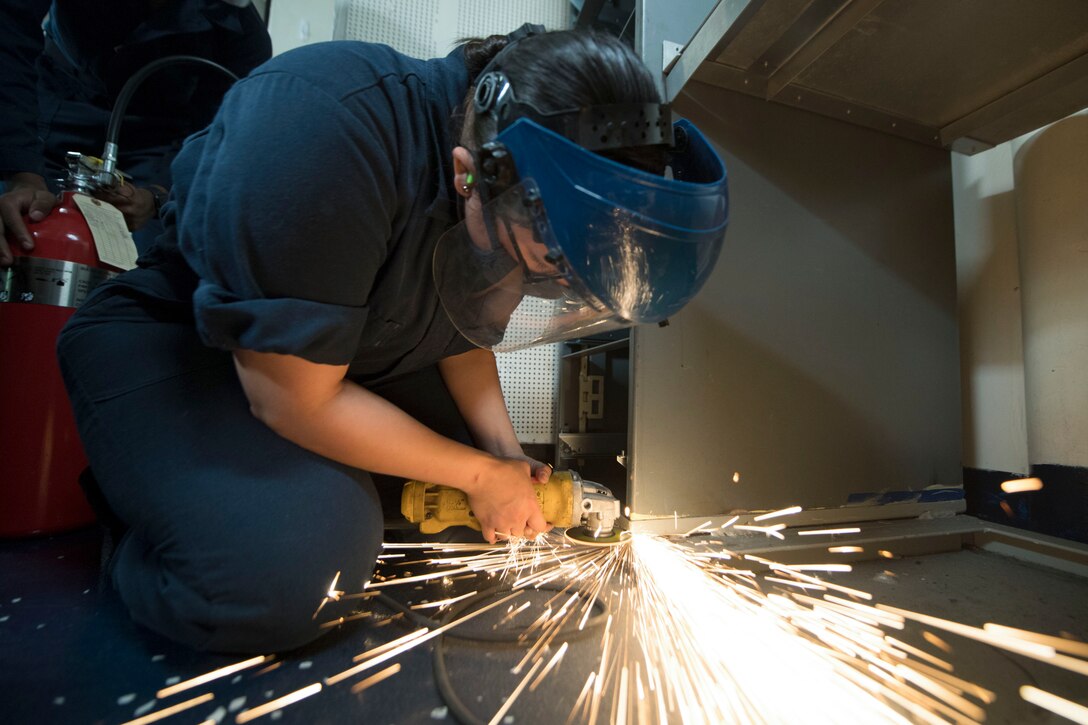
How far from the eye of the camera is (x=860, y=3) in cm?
111

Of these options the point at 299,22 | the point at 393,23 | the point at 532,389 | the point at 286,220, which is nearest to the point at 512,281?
the point at 286,220

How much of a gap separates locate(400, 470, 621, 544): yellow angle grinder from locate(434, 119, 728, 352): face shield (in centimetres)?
46

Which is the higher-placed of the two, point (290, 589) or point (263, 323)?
point (263, 323)

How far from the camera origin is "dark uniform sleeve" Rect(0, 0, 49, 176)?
147 cm

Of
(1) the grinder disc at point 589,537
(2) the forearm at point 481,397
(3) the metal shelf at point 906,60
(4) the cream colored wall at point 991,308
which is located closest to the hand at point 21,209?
(2) the forearm at point 481,397

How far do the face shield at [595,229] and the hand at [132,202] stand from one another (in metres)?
1.46

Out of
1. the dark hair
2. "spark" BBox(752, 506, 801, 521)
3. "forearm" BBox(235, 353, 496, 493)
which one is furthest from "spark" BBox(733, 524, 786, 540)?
the dark hair

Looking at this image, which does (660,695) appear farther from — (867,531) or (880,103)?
(880,103)

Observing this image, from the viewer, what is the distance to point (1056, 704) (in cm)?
85

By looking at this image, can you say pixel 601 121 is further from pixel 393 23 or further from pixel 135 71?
pixel 135 71

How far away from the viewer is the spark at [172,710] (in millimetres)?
728

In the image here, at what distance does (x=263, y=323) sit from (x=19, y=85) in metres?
1.65

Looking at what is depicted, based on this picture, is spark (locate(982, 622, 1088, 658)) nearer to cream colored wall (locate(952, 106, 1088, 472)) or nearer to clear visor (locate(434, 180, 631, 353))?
cream colored wall (locate(952, 106, 1088, 472))

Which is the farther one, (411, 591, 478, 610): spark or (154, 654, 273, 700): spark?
(411, 591, 478, 610): spark
